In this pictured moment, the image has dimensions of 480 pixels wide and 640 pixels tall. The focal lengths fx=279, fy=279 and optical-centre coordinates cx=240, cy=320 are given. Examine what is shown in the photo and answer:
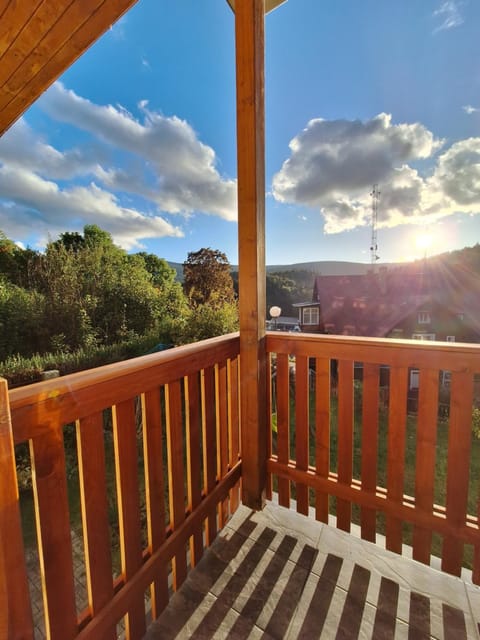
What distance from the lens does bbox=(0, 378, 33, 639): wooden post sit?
1.98 feet

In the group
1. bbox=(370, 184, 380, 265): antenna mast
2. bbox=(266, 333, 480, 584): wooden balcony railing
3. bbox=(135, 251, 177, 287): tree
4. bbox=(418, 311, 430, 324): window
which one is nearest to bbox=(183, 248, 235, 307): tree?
bbox=(135, 251, 177, 287): tree

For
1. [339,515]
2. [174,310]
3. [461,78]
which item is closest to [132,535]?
[339,515]

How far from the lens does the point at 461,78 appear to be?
7.59 ft

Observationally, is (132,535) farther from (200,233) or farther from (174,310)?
(200,233)

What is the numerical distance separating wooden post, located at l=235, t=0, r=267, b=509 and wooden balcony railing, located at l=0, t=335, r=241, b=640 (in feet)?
0.52

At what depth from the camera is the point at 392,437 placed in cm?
129

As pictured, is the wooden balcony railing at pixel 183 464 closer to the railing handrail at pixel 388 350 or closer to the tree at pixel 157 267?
the railing handrail at pixel 388 350

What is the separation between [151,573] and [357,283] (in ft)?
9.33

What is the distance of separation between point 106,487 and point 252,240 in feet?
3.89

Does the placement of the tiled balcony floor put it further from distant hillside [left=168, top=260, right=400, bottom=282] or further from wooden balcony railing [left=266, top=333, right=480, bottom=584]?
distant hillside [left=168, top=260, right=400, bottom=282]

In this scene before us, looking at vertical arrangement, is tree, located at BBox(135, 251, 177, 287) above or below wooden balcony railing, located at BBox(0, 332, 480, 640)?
above

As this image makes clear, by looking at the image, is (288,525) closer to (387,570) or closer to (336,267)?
(387,570)

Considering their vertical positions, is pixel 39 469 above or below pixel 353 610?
above

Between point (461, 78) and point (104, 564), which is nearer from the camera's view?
point (104, 564)
